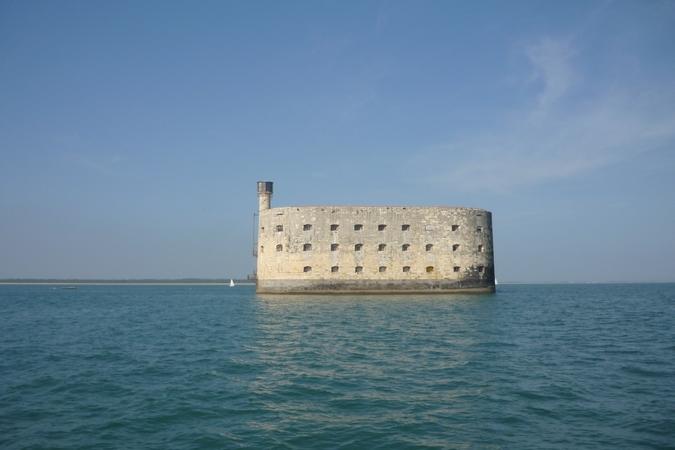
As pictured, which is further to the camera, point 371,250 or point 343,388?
point 371,250

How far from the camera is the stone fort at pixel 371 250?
2964 cm

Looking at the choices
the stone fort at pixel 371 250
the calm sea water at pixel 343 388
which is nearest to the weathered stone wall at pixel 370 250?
the stone fort at pixel 371 250

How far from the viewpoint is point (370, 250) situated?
97.6ft

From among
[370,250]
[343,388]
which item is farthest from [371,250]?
[343,388]

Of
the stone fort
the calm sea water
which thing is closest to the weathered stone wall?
the stone fort

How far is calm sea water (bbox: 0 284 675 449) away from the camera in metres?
5.91

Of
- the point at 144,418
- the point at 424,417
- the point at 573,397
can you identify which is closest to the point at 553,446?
the point at 424,417

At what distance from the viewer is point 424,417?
651 cm

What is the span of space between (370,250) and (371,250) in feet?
0.19

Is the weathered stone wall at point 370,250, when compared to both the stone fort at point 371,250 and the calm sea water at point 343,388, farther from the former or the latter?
the calm sea water at point 343,388

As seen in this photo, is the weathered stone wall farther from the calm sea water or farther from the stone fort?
the calm sea water

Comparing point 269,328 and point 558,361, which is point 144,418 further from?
point 269,328

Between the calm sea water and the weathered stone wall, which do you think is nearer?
the calm sea water

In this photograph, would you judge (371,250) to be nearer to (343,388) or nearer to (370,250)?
(370,250)
